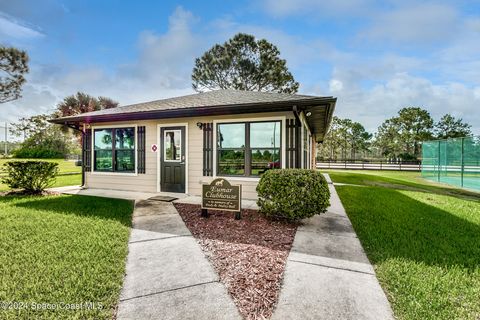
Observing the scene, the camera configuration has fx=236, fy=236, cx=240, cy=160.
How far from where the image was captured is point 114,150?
8.38 metres

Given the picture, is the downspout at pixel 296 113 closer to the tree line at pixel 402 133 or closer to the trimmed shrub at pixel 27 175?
the trimmed shrub at pixel 27 175

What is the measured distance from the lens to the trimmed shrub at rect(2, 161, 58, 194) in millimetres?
6891

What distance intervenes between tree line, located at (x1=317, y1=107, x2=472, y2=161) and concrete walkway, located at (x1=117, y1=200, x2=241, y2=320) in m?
33.7

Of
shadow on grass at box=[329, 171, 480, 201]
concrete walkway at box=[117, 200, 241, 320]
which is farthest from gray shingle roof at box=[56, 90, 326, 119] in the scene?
shadow on grass at box=[329, 171, 480, 201]

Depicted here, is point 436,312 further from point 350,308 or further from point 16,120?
point 16,120

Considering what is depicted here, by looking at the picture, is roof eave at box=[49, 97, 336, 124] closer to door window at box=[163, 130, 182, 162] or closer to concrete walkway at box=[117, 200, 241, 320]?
door window at box=[163, 130, 182, 162]

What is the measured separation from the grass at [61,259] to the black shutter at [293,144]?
404 centimetres

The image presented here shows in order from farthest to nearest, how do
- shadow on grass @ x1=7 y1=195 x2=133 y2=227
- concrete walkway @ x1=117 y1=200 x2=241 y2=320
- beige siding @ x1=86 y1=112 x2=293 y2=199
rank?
beige siding @ x1=86 y1=112 x2=293 y2=199 → shadow on grass @ x1=7 y1=195 x2=133 y2=227 → concrete walkway @ x1=117 y1=200 x2=241 y2=320

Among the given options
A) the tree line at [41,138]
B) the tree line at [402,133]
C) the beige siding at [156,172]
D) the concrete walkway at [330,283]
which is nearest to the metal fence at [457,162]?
the beige siding at [156,172]

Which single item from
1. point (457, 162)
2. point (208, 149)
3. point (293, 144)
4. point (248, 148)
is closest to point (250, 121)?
point (248, 148)

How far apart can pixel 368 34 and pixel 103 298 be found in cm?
1257

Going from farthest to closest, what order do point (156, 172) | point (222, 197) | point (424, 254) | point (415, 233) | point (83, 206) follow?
point (156, 172), point (83, 206), point (222, 197), point (415, 233), point (424, 254)

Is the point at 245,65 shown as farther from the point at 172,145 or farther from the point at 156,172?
the point at 156,172

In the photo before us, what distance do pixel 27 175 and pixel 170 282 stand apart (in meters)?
7.20
